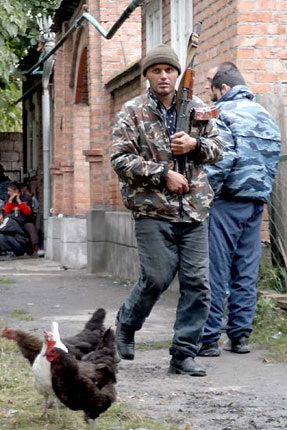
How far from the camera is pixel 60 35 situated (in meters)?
22.5

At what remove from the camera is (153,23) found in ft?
46.6

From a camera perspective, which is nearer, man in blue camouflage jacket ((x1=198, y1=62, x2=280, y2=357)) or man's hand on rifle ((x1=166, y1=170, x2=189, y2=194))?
man's hand on rifle ((x1=166, y1=170, x2=189, y2=194))

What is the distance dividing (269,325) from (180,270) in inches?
80.6

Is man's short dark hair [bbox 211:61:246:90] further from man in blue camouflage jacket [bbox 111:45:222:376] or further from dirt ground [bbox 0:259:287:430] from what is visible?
dirt ground [bbox 0:259:287:430]

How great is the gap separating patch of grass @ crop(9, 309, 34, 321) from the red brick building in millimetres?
2966

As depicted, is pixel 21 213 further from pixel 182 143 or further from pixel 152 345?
pixel 182 143

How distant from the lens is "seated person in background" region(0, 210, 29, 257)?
2411cm

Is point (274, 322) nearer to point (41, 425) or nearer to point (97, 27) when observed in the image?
point (41, 425)

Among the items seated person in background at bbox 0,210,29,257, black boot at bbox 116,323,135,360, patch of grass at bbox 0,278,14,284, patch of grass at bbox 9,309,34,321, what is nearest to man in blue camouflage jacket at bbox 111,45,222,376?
black boot at bbox 116,323,135,360

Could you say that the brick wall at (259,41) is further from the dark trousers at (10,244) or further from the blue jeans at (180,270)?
the dark trousers at (10,244)

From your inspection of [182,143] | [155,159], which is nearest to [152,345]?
[155,159]

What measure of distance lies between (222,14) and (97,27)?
6.07 m

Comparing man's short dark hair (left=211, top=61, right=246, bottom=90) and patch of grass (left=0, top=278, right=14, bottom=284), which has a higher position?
man's short dark hair (left=211, top=61, right=246, bottom=90)

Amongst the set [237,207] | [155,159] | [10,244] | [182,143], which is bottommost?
[10,244]
